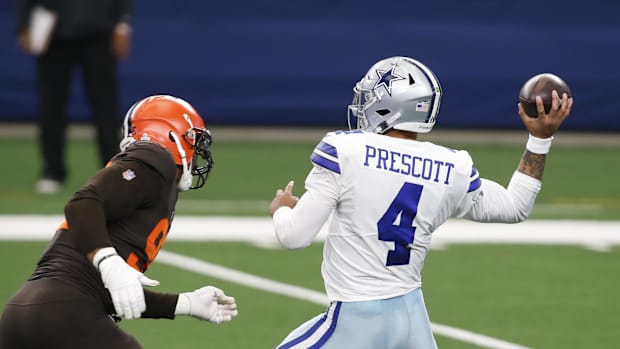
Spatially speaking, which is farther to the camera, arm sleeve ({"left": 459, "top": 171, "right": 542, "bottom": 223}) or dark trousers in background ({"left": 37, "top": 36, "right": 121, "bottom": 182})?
dark trousers in background ({"left": 37, "top": 36, "right": 121, "bottom": 182})

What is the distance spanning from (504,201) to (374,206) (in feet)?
1.61

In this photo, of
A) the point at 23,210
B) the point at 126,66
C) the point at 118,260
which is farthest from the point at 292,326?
the point at 126,66

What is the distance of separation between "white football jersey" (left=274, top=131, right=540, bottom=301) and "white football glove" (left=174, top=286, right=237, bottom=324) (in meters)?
0.27

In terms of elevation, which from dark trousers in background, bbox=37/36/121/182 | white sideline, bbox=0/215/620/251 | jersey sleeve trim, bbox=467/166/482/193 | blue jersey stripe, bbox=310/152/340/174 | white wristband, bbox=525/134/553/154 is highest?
white wristband, bbox=525/134/553/154

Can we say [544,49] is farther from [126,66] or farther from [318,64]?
[126,66]

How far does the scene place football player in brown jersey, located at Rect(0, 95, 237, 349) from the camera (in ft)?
11.8

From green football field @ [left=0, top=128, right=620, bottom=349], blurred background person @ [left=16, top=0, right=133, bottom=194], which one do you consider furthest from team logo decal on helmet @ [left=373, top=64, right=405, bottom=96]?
blurred background person @ [left=16, top=0, right=133, bottom=194]

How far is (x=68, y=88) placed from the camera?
9844 mm

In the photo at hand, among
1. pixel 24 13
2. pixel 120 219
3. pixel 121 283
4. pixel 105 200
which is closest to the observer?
pixel 121 283

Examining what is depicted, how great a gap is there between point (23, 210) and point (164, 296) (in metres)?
5.41

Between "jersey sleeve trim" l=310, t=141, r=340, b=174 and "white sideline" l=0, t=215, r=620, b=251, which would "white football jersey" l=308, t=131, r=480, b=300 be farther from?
"white sideline" l=0, t=215, r=620, b=251

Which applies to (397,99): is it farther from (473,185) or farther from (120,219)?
(120,219)

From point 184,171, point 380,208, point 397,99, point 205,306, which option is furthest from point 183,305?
point 397,99

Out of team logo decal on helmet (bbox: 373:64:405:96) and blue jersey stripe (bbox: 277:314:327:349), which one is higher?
team logo decal on helmet (bbox: 373:64:405:96)
